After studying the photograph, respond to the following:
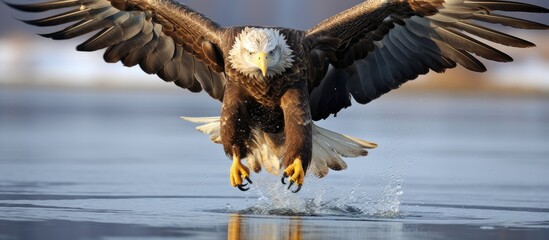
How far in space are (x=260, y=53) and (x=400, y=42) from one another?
1.61m

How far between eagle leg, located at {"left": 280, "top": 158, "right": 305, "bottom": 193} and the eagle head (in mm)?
610

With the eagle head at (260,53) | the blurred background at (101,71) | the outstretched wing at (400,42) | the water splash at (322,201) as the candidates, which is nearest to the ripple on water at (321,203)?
the water splash at (322,201)

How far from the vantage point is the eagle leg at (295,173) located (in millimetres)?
10164

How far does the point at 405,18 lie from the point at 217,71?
1382mm

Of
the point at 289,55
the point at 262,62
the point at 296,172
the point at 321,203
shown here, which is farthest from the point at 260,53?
the point at 321,203

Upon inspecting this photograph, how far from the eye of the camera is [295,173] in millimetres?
10180

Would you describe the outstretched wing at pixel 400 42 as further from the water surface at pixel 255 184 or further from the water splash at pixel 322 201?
the water surface at pixel 255 184

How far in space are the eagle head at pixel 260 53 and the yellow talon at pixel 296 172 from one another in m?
0.61

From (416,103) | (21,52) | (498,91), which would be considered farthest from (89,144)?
(21,52)

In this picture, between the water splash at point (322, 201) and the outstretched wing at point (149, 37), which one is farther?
the outstretched wing at point (149, 37)

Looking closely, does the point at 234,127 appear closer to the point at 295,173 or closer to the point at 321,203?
the point at 295,173

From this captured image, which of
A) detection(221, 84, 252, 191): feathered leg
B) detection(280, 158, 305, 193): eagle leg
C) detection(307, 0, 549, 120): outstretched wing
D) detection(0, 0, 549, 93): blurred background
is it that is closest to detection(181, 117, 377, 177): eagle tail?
detection(307, 0, 549, 120): outstretched wing

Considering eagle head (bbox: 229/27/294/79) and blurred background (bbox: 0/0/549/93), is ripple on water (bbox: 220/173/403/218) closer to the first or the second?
eagle head (bbox: 229/27/294/79)

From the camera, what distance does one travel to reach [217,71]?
11.0 metres
